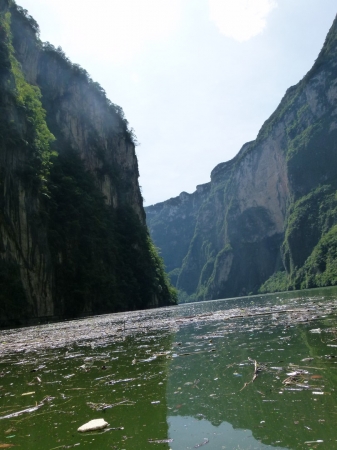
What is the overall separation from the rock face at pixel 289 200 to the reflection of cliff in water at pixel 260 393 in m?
77.1

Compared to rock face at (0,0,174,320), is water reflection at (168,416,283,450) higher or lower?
lower

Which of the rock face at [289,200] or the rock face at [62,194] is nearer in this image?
the rock face at [62,194]

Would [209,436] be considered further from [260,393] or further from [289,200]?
[289,200]

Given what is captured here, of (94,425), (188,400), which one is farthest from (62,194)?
(94,425)

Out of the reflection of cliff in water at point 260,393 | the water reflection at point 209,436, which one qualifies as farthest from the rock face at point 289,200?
the water reflection at point 209,436

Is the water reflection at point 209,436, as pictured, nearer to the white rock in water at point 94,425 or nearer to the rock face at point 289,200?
the white rock in water at point 94,425

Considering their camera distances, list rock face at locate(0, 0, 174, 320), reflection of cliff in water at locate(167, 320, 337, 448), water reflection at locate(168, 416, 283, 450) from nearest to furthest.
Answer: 1. water reflection at locate(168, 416, 283, 450)
2. reflection of cliff in water at locate(167, 320, 337, 448)
3. rock face at locate(0, 0, 174, 320)

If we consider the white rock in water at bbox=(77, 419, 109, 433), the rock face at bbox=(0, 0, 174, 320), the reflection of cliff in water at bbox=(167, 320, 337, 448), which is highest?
the rock face at bbox=(0, 0, 174, 320)

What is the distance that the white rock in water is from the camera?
2447mm

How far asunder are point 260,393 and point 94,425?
131cm

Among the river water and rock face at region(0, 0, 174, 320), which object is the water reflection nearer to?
the river water

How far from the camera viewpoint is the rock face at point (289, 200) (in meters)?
109

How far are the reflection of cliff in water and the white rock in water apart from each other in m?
0.50

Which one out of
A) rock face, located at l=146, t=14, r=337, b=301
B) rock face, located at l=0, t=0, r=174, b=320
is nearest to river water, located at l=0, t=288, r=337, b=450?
rock face, located at l=0, t=0, r=174, b=320
